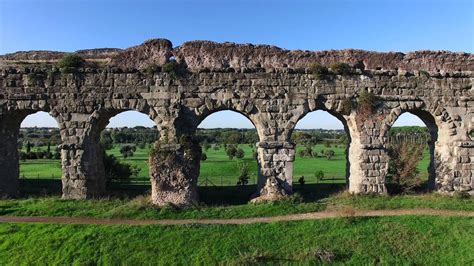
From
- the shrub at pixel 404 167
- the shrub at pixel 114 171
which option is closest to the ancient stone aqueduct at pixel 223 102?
the shrub at pixel 404 167

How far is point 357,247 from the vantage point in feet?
34.8

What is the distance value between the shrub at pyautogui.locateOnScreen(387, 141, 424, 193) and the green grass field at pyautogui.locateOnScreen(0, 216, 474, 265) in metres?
4.59

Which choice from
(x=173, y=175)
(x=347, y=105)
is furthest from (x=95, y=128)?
(x=347, y=105)

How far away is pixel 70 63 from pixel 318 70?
940 cm

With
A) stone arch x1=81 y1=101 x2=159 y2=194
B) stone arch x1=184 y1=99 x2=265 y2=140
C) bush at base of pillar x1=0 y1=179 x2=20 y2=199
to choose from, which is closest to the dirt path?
stone arch x1=81 y1=101 x2=159 y2=194

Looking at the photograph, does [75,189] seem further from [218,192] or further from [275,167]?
[275,167]

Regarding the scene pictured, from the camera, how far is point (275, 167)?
14.5m

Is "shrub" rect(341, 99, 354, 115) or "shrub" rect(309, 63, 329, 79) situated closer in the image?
"shrub" rect(309, 63, 329, 79)

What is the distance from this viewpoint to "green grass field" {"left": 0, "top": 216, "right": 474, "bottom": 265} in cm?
1009

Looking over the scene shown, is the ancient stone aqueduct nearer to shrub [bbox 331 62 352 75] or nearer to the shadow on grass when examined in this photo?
shrub [bbox 331 62 352 75]

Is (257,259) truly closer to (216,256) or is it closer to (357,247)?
(216,256)

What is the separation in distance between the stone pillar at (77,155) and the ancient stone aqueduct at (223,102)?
0.12ft

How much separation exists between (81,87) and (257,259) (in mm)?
9280

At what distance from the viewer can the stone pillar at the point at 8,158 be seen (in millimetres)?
15148
